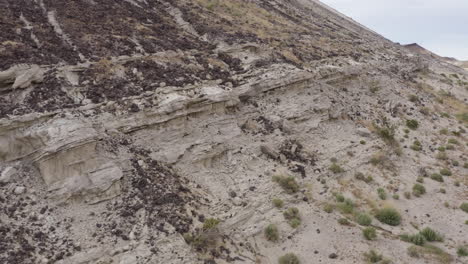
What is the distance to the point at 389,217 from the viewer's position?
54.9ft

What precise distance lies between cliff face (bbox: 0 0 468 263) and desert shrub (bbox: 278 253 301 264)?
322 millimetres

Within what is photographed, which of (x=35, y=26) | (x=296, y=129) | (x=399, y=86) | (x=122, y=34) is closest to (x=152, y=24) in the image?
(x=122, y=34)

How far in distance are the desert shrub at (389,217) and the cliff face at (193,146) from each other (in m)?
0.26

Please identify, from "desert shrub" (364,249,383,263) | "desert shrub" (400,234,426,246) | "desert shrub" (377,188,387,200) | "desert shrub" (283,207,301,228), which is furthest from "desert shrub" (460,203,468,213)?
"desert shrub" (283,207,301,228)

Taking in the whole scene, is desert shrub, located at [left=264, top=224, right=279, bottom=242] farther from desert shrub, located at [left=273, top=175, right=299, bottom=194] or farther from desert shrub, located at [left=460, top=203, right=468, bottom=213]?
desert shrub, located at [left=460, top=203, right=468, bottom=213]

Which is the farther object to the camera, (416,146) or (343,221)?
(416,146)

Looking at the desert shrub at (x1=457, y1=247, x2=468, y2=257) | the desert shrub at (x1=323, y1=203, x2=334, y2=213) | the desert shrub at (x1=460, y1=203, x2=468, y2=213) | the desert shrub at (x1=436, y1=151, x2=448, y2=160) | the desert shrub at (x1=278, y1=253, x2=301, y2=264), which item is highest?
the desert shrub at (x1=436, y1=151, x2=448, y2=160)

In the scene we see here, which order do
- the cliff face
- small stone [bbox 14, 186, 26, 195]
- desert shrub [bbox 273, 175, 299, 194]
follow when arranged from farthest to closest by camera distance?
desert shrub [bbox 273, 175, 299, 194]
the cliff face
small stone [bbox 14, 186, 26, 195]

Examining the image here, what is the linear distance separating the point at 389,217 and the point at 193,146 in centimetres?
884

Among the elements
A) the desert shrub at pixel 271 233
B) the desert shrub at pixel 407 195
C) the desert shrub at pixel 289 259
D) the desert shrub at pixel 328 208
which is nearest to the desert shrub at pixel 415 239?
the desert shrub at pixel 328 208

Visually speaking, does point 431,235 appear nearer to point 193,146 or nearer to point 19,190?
point 193,146

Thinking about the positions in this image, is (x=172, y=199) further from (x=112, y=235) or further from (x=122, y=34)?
(x=122, y=34)

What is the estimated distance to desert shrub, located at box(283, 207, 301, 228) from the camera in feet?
51.8

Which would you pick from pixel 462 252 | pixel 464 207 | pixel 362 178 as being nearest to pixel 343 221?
pixel 362 178
